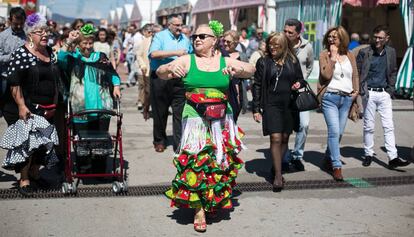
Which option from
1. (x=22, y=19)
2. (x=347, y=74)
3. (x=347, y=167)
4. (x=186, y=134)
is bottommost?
(x=347, y=167)

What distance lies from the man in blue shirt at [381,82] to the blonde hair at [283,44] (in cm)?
150

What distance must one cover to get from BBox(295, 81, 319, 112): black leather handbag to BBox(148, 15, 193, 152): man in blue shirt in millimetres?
1772

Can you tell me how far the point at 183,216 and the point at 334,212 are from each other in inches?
58.5

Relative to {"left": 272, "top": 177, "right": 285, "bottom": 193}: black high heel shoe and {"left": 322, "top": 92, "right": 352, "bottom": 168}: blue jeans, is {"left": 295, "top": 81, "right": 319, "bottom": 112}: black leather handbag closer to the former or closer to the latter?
{"left": 322, "top": 92, "right": 352, "bottom": 168}: blue jeans

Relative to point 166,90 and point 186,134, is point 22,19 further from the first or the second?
point 186,134

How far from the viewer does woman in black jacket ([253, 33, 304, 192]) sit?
6.68m

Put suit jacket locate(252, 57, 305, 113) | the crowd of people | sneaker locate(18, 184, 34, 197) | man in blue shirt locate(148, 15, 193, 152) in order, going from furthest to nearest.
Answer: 1. man in blue shirt locate(148, 15, 193, 152)
2. suit jacket locate(252, 57, 305, 113)
3. sneaker locate(18, 184, 34, 197)
4. the crowd of people

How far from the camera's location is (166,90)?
874cm

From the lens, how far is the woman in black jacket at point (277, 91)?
6.68 m

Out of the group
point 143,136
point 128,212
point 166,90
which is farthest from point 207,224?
point 143,136

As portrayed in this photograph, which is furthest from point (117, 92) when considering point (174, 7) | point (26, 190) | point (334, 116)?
point (174, 7)

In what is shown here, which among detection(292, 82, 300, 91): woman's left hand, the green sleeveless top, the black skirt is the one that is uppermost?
the green sleeveless top

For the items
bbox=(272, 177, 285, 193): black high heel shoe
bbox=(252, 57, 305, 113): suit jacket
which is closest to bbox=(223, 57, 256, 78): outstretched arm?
bbox=(252, 57, 305, 113): suit jacket

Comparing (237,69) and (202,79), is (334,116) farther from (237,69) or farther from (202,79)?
(202,79)
